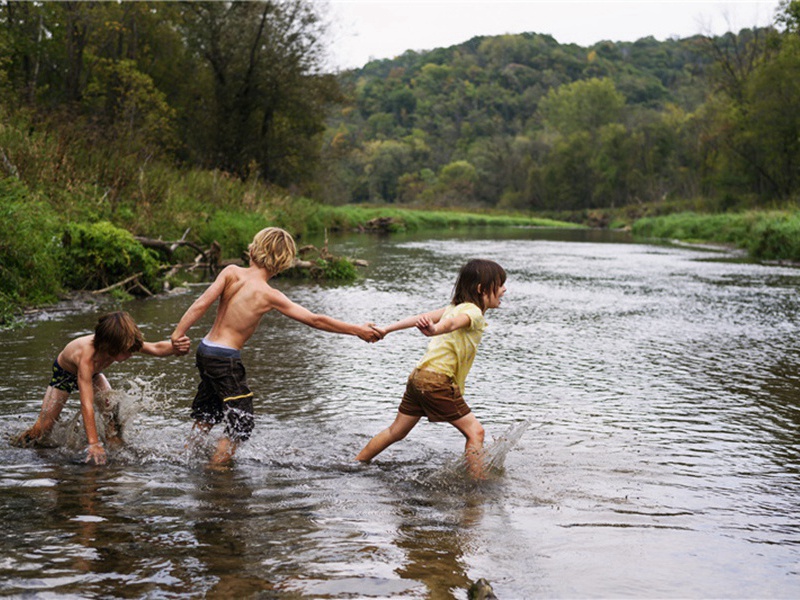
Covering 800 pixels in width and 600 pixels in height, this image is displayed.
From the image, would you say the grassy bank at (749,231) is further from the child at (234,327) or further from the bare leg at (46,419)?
the bare leg at (46,419)

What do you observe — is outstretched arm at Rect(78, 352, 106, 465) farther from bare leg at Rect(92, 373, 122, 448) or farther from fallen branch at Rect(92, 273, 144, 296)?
fallen branch at Rect(92, 273, 144, 296)

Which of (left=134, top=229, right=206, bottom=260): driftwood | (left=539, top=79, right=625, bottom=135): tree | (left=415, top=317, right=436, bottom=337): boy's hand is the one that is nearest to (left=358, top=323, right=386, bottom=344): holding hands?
(left=415, top=317, right=436, bottom=337): boy's hand

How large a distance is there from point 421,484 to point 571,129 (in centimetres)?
13269

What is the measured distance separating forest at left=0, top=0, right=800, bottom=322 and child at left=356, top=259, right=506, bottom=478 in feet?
24.6

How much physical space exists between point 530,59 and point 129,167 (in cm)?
18114

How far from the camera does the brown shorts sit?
215 inches

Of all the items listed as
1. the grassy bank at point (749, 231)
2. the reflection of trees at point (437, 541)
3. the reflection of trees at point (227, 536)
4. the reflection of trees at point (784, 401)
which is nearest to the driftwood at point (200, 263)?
the reflection of trees at point (227, 536)

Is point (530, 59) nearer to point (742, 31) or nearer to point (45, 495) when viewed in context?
point (742, 31)

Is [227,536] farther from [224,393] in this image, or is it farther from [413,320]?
[413,320]

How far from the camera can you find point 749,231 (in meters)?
34.5

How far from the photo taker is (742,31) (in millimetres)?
61500

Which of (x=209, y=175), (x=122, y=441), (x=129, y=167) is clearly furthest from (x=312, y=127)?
(x=122, y=441)

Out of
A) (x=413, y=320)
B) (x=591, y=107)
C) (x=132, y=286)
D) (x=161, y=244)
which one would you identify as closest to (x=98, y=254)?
(x=132, y=286)

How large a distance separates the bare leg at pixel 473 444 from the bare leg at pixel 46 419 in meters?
2.84
